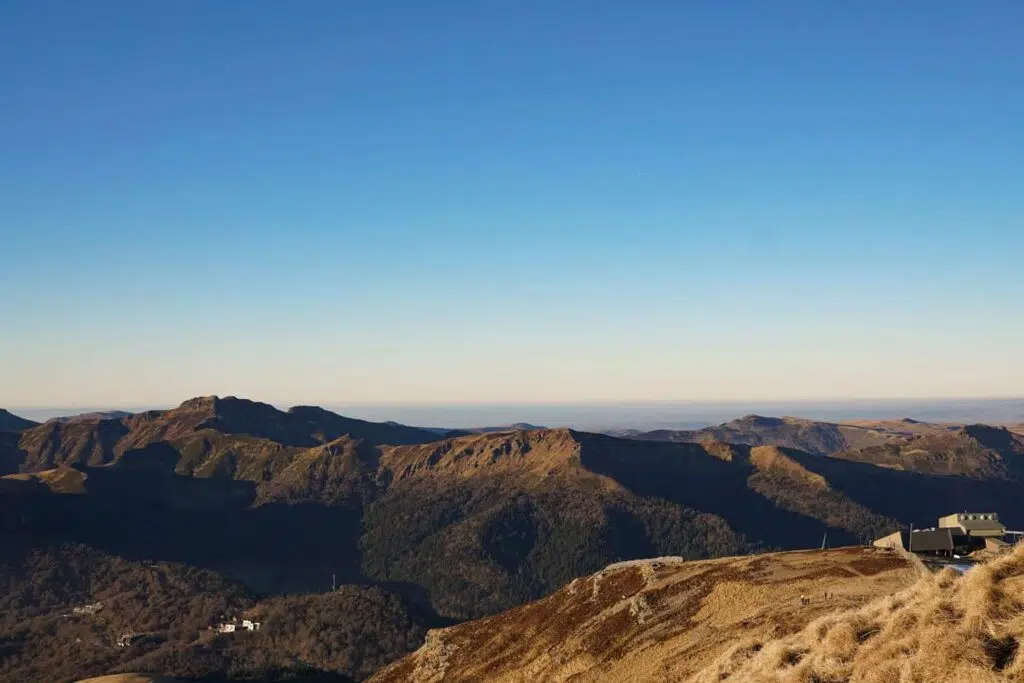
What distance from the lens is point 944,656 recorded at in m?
27.0

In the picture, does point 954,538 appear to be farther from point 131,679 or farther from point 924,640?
point 131,679

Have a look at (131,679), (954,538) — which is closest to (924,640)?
(954,538)

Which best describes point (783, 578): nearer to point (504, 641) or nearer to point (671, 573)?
point (671, 573)

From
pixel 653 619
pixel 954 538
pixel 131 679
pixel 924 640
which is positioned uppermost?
pixel 924 640

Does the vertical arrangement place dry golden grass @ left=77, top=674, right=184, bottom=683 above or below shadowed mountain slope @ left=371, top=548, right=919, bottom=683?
below

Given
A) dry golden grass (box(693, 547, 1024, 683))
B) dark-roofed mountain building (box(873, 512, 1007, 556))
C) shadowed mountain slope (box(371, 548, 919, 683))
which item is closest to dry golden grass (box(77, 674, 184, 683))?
shadowed mountain slope (box(371, 548, 919, 683))

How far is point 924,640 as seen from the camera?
93.3ft

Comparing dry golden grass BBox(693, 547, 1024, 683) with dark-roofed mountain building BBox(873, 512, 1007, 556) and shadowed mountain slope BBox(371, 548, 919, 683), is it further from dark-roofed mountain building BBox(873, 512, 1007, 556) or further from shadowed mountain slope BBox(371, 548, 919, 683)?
dark-roofed mountain building BBox(873, 512, 1007, 556)

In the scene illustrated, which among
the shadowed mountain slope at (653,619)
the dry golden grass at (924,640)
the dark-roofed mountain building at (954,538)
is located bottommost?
the shadowed mountain slope at (653,619)

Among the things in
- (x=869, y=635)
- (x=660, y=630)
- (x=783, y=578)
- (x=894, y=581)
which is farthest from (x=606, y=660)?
(x=869, y=635)

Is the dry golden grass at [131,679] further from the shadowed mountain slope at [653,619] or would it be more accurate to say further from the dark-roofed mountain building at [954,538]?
the dark-roofed mountain building at [954,538]

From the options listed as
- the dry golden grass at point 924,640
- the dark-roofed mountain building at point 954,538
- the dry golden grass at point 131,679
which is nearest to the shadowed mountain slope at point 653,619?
the dark-roofed mountain building at point 954,538

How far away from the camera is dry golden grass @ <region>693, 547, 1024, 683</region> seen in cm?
2662

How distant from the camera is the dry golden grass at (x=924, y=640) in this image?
26.6 metres
